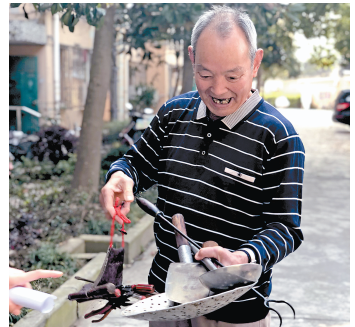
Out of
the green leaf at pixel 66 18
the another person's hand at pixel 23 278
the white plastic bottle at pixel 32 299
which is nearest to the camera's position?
the white plastic bottle at pixel 32 299

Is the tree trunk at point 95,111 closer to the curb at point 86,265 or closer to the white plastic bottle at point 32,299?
the curb at point 86,265

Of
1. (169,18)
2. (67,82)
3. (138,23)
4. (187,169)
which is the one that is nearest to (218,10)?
(187,169)

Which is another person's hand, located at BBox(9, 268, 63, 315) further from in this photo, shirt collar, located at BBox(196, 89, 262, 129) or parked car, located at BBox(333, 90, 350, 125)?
parked car, located at BBox(333, 90, 350, 125)

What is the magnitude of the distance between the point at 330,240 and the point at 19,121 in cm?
926

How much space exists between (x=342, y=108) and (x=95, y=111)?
1457 cm

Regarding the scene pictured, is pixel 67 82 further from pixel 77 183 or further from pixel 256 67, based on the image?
pixel 256 67

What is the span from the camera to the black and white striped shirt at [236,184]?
1729 millimetres

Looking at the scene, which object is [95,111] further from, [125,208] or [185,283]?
[185,283]

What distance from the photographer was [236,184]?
1818mm

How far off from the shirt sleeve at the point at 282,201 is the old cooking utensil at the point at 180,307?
0.74ft

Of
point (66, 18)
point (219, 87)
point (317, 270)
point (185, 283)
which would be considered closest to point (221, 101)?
point (219, 87)

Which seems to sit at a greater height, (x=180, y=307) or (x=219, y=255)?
(x=219, y=255)

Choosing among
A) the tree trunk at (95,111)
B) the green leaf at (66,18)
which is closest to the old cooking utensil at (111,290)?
the green leaf at (66,18)

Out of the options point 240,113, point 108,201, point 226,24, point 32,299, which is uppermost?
point 226,24
